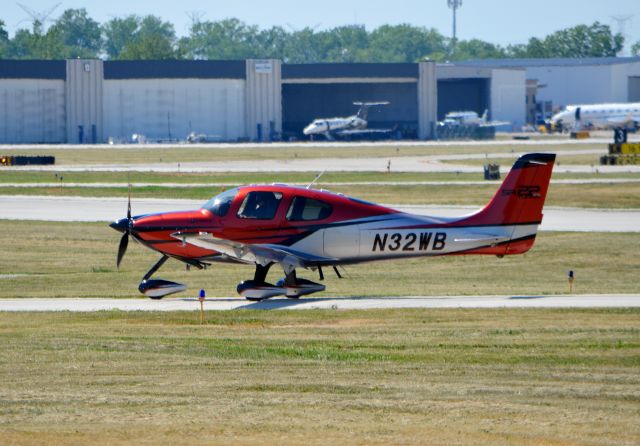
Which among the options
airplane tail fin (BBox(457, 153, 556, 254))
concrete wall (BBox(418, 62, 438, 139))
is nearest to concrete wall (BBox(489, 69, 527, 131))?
concrete wall (BBox(418, 62, 438, 139))

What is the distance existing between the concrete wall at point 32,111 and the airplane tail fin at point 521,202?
93.9 metres

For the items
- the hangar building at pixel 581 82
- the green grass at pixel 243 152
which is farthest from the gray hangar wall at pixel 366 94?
the hangar building at pixel 581 82

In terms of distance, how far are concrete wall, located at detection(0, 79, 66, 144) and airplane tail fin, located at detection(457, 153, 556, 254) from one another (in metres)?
93.9

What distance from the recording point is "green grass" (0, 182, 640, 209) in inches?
1827

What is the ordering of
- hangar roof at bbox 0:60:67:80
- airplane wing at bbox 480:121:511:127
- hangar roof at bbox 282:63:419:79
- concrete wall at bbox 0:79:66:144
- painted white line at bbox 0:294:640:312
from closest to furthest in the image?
painted white line at bbox 0:294:640:312
hangar roof at bbox 0:60:67:80
concrete wall at bbox 0:79:66:144
hangar roof at bbox 282:63:419:79
airplane wing at bbox 480:121:511:127

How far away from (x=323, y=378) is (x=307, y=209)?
8.26 m

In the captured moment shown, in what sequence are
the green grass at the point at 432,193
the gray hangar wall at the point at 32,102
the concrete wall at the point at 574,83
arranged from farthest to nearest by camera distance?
the concrete wall at the point at 574,83
the gray hangar wall at the point at 32,102
the green grass at the point at 432,193

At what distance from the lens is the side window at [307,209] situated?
22.4 metres

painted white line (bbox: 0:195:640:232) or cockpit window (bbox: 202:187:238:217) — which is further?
painted white line (bbox: 0:195:640:232)

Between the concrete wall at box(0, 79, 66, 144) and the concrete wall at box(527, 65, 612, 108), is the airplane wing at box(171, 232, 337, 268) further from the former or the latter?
the concrete wall at box(527, 65, 612, 108)

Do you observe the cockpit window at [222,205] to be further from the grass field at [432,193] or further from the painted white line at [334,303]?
the grass field at [432,193]

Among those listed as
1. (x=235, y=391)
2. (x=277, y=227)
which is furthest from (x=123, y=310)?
(x=235, y=391)

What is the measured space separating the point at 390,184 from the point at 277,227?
3239 cm

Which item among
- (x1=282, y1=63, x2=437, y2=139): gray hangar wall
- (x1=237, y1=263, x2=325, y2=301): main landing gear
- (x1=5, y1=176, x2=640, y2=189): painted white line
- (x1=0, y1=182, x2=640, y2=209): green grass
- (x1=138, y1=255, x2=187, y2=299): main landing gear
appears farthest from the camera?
(x1=282, y1=63, x2=437, y2=139): gray hangar wall
